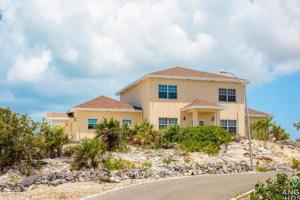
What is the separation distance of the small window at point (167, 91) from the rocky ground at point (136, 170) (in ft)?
27.2

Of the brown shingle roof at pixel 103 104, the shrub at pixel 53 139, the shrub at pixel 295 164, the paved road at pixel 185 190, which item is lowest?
the paved road at pixel 185 190

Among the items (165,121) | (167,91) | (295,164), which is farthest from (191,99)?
(295,164)

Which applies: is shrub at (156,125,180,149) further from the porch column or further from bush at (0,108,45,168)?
bush at (0,108,45,168)

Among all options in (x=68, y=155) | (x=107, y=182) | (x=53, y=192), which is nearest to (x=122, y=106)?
(x=68, y=155)

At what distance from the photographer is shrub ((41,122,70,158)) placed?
101ft

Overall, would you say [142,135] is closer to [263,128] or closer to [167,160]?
[167,160]

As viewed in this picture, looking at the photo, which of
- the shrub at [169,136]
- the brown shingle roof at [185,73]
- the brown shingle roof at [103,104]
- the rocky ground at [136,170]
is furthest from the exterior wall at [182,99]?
the rocky ground at [136,170]

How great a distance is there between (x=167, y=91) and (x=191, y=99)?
2.22 meters

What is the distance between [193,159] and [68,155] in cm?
753

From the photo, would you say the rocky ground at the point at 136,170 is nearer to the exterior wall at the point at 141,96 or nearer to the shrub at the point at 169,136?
the shrub at the point at 169,136

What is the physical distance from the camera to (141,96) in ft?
150

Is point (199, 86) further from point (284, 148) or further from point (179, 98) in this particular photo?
point (284, 148)

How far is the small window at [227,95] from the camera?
4547cm

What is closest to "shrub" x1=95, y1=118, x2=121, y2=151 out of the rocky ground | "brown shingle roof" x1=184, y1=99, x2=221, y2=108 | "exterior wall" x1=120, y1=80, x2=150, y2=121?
the rocky ground
